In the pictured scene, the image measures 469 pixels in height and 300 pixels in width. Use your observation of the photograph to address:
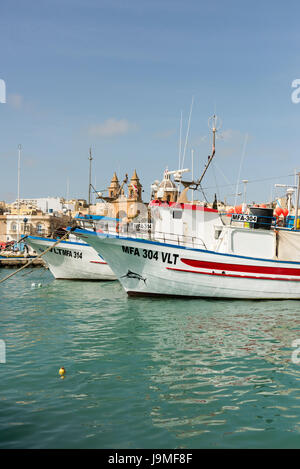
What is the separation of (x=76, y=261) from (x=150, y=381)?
75.3 ft

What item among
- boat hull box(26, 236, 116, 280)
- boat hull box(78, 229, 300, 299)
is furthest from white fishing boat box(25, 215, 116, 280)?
boat hull box(78, 229, 300, 299)

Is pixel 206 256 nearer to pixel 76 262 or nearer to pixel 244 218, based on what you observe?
pixel 244 218

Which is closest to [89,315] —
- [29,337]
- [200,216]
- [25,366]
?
[29,337]

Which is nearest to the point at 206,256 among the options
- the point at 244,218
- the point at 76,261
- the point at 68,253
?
the point at 244,218

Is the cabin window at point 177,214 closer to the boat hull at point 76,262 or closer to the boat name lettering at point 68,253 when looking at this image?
the boat hull at point 76,262

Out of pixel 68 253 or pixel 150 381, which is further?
pixel 68 253

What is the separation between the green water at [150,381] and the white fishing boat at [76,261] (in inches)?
530

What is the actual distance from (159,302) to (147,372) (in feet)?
34.2

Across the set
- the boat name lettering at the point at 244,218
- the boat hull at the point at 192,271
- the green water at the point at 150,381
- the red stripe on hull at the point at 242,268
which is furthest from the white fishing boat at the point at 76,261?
the green water at the point at 150,381

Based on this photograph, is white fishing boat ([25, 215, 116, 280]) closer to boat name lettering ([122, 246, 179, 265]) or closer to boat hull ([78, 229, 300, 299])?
boat hull ([78, 229, 300, 299])

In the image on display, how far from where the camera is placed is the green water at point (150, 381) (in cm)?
694

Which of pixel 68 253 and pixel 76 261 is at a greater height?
pixel 68 253

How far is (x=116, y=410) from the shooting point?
7.81m

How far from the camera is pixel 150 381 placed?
9336mm
